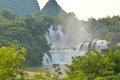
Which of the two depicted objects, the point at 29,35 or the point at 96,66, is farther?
the point at 29,35

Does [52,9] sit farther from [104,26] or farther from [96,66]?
[96,66]

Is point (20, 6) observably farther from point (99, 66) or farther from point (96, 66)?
point (99, 66)

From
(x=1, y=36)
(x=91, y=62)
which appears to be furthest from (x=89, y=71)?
(x=1, y=36)

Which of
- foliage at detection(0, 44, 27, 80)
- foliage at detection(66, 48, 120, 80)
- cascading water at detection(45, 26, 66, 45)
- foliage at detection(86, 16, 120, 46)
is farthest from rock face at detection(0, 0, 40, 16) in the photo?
foliage at detection(0, 44, 27, 80)

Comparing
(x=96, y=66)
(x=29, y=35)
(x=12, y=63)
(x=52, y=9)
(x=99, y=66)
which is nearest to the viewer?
(x=12, y=63)

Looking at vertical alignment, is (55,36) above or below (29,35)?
below

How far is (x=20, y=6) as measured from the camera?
71812 mm

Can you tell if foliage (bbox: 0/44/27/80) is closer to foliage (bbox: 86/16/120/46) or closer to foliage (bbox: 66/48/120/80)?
foliage (bbox: 66/48/120/80)

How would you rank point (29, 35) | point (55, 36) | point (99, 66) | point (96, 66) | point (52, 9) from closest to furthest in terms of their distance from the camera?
point (99, 66), point (96, 66), point (29, 35), point (55, 36), point (52, 9)

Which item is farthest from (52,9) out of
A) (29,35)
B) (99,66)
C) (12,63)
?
(12,63)

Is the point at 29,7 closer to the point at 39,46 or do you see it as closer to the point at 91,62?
the point at 39,46

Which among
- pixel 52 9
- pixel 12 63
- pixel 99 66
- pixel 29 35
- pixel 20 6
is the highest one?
pixel 20 6

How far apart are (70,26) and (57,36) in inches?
264

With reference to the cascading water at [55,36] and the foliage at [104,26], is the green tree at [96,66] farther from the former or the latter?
the cascading water at [55,36]
